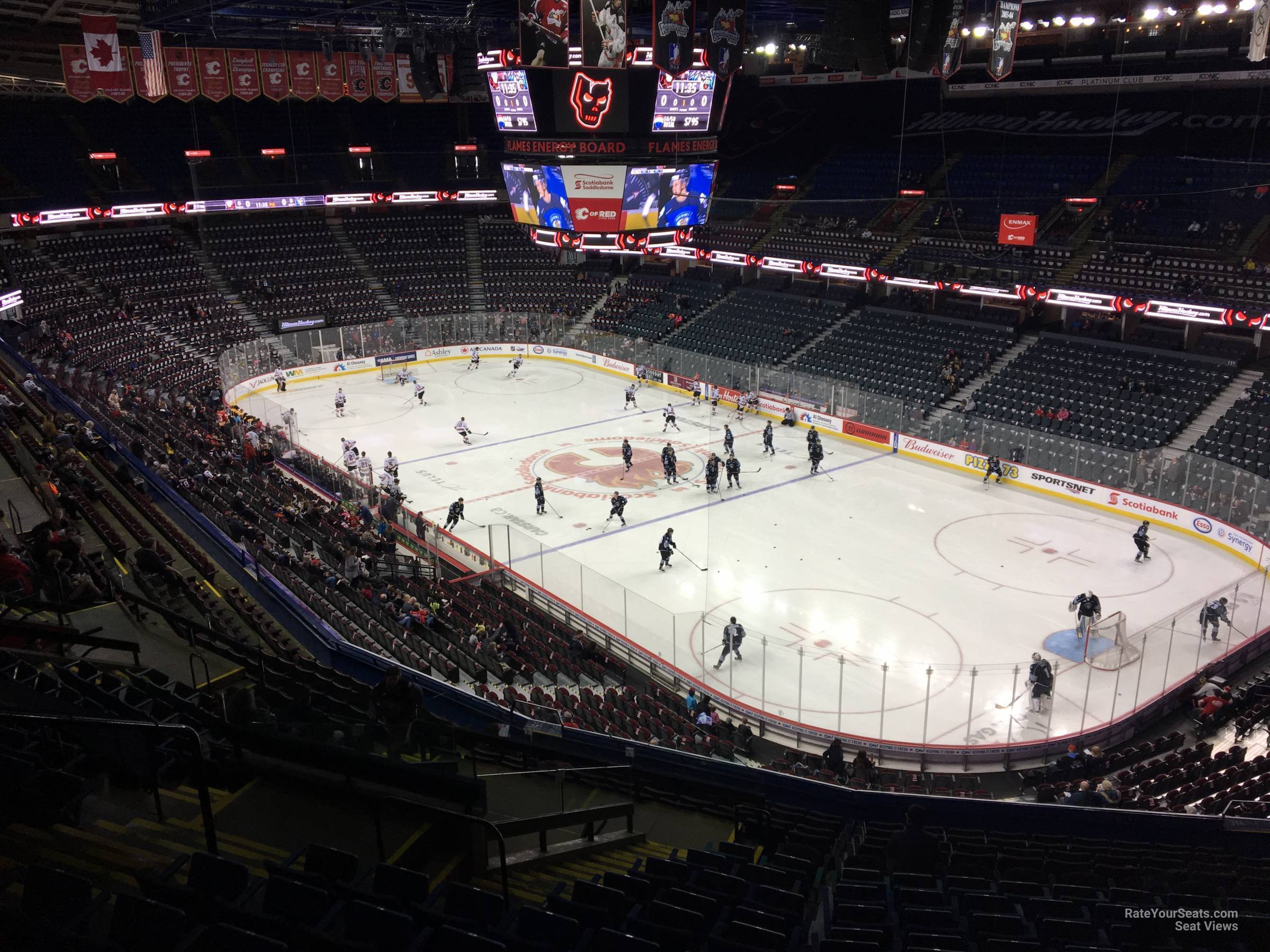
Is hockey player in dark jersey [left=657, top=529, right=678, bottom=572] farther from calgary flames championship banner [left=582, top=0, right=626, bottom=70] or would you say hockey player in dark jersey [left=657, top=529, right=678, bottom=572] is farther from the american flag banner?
the american flag banner

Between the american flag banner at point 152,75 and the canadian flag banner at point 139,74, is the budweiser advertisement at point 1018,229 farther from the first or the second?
the canadian flag banner at point 139,74

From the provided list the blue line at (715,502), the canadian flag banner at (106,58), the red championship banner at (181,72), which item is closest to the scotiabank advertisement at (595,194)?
the blue line at (715,502)

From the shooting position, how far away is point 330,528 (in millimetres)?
21422

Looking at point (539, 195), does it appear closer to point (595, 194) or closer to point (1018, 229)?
point (595, 194)

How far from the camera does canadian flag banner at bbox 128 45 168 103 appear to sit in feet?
112

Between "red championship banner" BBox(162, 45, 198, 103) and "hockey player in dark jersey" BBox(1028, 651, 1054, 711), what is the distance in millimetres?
32992

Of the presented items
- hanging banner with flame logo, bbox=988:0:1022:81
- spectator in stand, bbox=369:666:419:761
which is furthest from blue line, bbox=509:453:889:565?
hanging banner with flame logo, bbox=988:0:1022:81

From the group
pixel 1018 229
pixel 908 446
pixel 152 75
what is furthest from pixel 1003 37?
pixel 152 75

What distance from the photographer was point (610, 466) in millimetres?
30922

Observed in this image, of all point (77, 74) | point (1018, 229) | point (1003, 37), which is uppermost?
point (77, 74)

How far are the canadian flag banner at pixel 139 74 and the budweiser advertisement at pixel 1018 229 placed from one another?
29120 millimetres

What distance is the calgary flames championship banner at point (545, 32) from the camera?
17.9 m

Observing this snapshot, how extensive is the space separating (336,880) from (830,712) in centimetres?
1212

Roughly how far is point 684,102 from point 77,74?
22.3 meters
